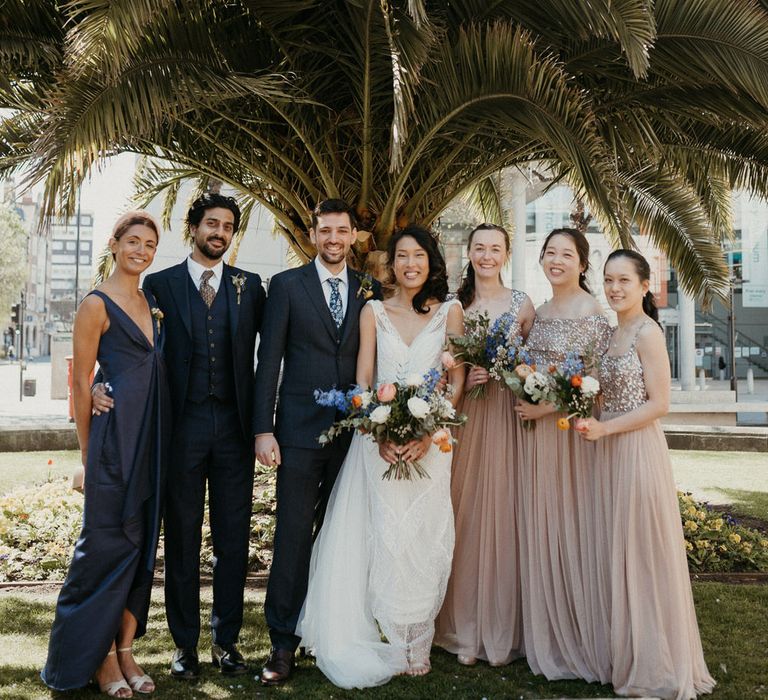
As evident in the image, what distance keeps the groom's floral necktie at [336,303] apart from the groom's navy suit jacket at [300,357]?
1.5 inches

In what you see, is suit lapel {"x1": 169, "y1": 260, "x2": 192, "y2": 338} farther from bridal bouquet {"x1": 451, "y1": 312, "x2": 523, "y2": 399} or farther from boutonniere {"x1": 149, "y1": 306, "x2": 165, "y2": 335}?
bridal bouquet {"x1": 451, "y1": 312, "x2": 523, "y2": 399}

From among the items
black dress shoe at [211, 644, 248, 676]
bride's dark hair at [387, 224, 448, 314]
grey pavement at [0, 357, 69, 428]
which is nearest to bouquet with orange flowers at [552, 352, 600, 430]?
bride's dark hair at [387, 224, 448, 314]

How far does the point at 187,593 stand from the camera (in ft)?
13.2

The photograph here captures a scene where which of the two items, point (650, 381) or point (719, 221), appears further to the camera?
point (719, 221)

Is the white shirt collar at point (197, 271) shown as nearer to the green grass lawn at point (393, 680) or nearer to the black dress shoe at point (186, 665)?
the black dress shoe at point (186, 665)

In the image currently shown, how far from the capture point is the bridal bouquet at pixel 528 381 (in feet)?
12.6

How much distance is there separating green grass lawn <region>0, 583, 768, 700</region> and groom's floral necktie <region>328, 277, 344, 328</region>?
1.92 metres

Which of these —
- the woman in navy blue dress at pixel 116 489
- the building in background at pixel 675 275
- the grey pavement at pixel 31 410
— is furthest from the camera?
the building in background at pixel 675 275

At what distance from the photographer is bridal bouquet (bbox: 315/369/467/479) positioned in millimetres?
3701

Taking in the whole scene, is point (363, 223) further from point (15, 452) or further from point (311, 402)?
point (15, 452)

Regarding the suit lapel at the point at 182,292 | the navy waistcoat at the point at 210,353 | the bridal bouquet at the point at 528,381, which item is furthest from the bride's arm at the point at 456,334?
the suit lapel at the point at 182,292

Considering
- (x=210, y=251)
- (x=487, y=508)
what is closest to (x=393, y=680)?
(x=487, y=508)

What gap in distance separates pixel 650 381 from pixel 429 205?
387 cm

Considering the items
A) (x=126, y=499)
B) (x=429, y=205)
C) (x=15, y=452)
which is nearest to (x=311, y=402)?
(x=126, y=499)
